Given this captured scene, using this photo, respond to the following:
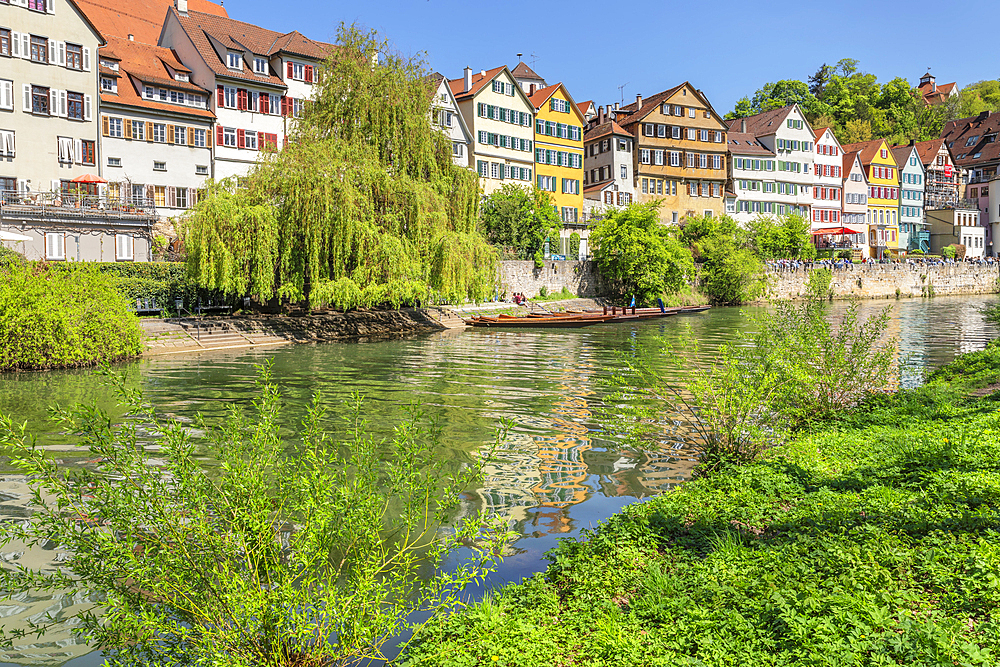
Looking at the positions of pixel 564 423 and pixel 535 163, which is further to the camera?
pixel 535 163

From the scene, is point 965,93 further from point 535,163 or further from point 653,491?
point 653,491

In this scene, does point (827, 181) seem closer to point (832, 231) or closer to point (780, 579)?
point (832, 231)

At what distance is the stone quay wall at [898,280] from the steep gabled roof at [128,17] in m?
49.9

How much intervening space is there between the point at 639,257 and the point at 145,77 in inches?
1170

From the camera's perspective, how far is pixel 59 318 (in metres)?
21.8

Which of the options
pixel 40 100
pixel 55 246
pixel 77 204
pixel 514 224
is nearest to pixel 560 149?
pixel 514 224

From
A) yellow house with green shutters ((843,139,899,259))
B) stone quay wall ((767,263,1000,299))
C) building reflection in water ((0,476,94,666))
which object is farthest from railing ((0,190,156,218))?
yellow house with green shutters ((843,139,899,259))

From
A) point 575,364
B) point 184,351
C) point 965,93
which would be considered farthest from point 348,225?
point 965,93

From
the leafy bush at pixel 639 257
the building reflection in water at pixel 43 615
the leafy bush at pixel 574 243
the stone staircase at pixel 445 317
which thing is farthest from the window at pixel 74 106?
the building reflection in water at pixel 43 615

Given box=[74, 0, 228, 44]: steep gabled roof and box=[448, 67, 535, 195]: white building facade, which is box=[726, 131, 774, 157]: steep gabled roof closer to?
box=[448, 67, 535, 195]: white building facade

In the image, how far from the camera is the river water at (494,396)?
886cm

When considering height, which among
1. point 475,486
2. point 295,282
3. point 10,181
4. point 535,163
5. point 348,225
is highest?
point 535,163

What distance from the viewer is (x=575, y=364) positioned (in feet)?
76.0

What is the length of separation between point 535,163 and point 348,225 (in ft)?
106
